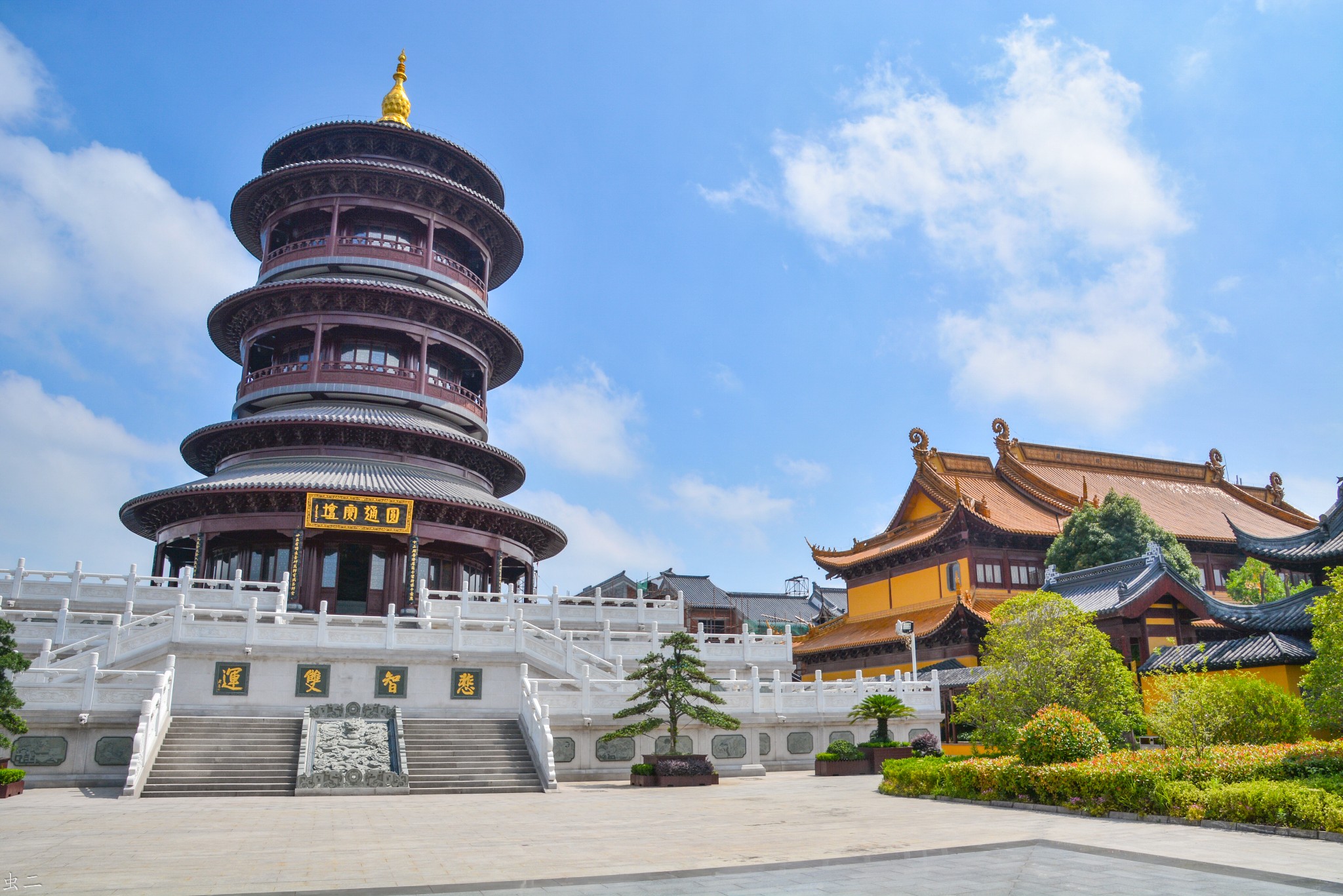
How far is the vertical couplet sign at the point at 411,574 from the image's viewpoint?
29.9 metres

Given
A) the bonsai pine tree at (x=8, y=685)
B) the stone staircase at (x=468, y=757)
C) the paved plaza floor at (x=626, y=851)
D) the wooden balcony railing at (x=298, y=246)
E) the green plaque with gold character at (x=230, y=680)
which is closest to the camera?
the paved plaza floor at (x=626, y=851)

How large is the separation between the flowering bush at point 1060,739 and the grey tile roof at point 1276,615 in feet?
33.2

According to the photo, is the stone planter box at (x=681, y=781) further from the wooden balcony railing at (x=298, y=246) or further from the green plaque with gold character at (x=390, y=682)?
the wooden balcony railing at (x=298, y=246)

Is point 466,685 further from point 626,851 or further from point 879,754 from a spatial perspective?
point 626,851

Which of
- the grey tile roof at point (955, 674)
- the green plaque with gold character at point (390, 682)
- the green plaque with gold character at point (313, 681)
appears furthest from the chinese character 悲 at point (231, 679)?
the grey tile roof at point (955, 674)

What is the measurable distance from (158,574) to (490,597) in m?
13.0

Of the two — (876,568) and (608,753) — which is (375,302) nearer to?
(608,753)

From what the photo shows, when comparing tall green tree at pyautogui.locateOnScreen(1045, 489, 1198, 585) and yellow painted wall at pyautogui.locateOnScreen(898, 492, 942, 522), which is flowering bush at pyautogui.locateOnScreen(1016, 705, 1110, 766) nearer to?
tall green tree at pyautogui.locateOnScreen(1045, 489, 1198, 585)

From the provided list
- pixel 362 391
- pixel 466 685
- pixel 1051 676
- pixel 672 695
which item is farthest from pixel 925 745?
pixel 362 391

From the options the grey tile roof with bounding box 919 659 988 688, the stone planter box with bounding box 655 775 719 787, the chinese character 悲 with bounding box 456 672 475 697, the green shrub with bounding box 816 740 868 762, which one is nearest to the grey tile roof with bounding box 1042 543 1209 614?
the grey tile roof with bounding box 919 659 988 688

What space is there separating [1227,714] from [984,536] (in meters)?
23.0

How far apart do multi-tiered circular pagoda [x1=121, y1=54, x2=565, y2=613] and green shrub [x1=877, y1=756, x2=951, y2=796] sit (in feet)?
51.2

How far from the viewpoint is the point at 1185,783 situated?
1298 cm

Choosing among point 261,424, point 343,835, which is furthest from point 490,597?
point 343,835
